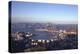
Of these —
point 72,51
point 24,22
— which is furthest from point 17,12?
point 72,51

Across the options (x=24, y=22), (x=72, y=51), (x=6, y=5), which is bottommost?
(x=72, y=51)

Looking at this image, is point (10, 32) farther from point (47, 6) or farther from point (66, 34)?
point (66, 34)

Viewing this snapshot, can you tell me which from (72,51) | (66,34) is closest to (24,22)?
(66,34)

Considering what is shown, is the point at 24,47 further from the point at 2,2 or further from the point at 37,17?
the point at 2,2

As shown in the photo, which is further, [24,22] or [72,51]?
[72,51]

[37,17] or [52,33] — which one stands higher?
[37,17]

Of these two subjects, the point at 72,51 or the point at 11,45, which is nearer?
the point at 11,45
